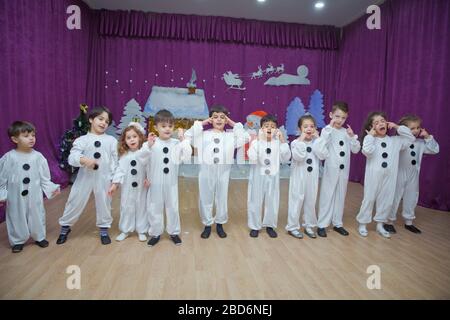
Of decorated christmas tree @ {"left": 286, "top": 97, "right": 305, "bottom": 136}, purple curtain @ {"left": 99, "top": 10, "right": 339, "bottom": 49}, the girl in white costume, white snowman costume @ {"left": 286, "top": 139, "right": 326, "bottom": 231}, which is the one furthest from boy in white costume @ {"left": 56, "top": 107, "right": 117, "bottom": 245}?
decorated christmas tree @ {"left": 286, "top": 97, "right": 305, "bottom": 136}

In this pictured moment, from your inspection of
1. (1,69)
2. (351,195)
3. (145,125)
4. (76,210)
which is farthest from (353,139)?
(145,125)

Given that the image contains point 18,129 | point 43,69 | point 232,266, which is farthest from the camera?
point 43,69

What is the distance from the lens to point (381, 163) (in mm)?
3035

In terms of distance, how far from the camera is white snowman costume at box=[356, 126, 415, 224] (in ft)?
9.97

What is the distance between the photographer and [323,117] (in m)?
6.74

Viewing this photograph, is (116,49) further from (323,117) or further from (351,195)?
(351,195)

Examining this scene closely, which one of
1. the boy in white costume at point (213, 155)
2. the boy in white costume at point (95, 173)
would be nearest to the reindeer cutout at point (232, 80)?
the boy in white costume at point (213, 155)

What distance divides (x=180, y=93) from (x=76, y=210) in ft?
13.2

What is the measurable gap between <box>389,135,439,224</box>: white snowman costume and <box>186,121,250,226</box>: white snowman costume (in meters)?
1.73

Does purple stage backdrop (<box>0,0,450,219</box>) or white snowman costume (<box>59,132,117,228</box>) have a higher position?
purple stage backdrop (<box>0,0,450,219</box>)

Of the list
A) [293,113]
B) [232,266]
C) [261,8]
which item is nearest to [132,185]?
[232,266]

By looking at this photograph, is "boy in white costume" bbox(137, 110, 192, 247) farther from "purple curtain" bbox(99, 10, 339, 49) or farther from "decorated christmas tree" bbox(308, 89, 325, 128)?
"decorated christmas tree" bbox(308, 89, 325, 128)

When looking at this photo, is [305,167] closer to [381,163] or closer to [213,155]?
[381,163]

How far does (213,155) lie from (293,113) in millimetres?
4193
